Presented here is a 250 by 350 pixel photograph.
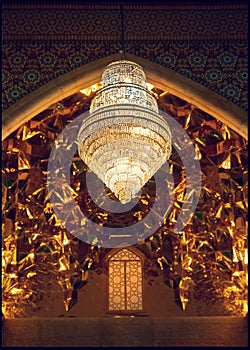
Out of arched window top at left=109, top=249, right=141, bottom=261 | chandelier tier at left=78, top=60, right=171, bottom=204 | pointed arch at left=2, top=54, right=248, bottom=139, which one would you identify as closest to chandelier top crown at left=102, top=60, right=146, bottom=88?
chandelier tier at left=78, top=60, right=171, bottom=204

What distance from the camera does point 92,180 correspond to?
29.0 ft

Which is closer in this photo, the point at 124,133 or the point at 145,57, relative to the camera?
the point at 124,133

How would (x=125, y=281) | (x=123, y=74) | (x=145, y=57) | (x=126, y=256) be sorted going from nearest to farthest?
(x=123, y=74) < (x=145, y=57) < (x=125, y=281) < (x=126, y=256)

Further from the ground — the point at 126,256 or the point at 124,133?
the point at 124,133

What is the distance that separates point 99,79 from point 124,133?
141 centimetres

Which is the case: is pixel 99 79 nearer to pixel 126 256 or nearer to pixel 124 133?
pixel 124 133

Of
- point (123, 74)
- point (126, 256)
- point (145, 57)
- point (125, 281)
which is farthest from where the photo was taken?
point (126, 256)

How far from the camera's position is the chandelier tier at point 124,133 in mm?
5648

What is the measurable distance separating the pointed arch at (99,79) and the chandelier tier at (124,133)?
0.80 m

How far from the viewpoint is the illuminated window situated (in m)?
9.48

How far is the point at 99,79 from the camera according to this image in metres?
6.94

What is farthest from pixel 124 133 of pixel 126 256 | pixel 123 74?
pixel 126 256

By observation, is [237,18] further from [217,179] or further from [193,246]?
[193,246]

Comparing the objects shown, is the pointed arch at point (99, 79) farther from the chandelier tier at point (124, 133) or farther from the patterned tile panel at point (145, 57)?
the chandelier tier at point (124, 133)
